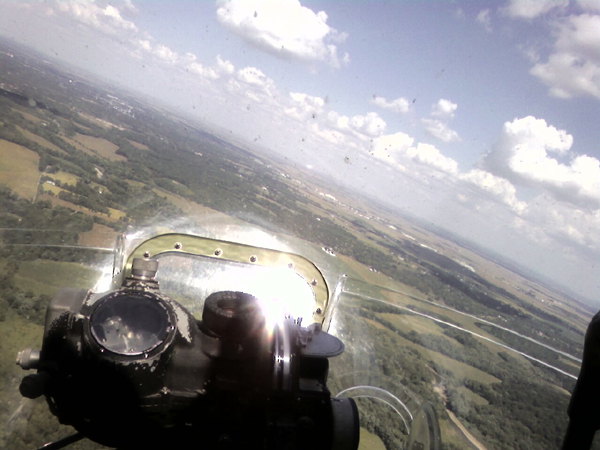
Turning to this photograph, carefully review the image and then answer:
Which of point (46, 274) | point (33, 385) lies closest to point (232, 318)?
point (33, 385)

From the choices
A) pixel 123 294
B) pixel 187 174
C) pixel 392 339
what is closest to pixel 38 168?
pixel 187 174

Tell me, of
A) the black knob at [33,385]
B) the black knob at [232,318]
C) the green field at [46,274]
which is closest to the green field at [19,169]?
the green field at [46,274]

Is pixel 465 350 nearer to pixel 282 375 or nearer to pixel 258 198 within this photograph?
pixel 258 198

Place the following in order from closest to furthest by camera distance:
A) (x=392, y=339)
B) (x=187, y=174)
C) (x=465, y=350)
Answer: (x=392, y=339), (x=465, y=350), (x=187, y=174)

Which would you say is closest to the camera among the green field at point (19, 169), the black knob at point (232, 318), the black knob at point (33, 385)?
the black knob at point (33, 385)

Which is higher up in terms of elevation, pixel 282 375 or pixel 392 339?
pixel 282 375

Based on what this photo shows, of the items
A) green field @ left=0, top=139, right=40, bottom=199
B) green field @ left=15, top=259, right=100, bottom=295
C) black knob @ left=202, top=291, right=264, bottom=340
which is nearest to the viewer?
black knob @ left=202, top=291, right=264, bottom=340

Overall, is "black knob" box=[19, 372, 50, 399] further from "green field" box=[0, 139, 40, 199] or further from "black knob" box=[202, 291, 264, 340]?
"green field" box=[0, 139, 40, 199]

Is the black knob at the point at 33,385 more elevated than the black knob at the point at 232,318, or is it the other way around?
the black knob at the point at 232,318

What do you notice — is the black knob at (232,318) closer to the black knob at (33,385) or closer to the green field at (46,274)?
the black knob at (33,385)

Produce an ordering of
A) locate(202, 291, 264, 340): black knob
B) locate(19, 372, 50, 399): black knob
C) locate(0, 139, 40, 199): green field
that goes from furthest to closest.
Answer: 1. locate(0, 139, 40, 199): green field
2. locate(202, 291, 264, 340): black knob
3. locate(19, 372, 50, 399): black knob

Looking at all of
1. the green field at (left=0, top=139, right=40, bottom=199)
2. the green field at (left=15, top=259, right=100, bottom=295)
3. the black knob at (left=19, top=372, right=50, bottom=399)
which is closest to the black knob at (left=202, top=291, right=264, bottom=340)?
the black knob at (left=19, top=372, right=50, bottom=399)
